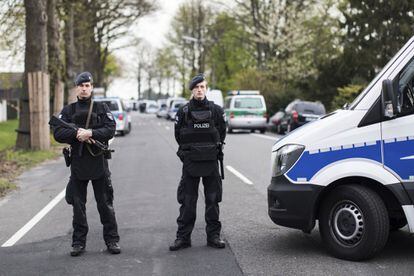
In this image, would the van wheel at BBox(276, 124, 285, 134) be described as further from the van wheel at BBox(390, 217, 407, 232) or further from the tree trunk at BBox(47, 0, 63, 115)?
the van wheel at BBox(390, 217, 407, 232)

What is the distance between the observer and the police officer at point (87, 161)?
5.69 meters

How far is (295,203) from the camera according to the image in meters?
5.45

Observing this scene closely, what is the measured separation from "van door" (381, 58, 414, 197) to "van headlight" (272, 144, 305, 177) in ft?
2.56

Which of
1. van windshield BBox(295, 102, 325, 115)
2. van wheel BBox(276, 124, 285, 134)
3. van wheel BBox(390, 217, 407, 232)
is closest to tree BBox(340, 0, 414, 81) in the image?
van wheel BBox(276, 124, 285, 134)

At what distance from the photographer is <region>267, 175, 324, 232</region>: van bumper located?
212 inches

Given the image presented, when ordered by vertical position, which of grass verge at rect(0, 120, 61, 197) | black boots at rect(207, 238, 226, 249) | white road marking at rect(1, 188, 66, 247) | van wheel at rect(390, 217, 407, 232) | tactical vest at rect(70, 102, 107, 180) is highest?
tactical vest at rect(70, 102, 107, 180)

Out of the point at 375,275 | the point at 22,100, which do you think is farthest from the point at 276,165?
the point at 22,100

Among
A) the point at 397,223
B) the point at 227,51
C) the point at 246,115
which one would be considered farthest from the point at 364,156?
the point at 227,51

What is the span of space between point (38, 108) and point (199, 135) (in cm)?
1270

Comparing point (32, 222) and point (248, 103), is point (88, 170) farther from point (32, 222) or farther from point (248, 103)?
point (248, 103)

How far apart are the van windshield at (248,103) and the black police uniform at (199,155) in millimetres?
21011

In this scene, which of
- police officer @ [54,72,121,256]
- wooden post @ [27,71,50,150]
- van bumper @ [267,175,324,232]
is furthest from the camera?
wooden post @ [27,71,50,150]

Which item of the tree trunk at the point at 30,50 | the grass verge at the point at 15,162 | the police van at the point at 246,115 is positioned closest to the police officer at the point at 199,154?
the grass verge at the point at 15,162

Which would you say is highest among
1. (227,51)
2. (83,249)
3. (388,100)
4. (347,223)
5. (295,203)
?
(227,51)
